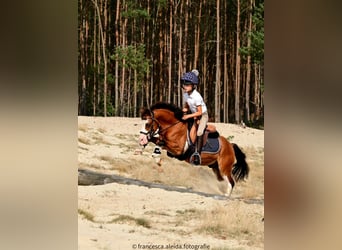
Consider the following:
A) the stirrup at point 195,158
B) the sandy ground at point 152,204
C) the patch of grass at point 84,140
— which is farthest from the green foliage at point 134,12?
the stirrup at point 195,158

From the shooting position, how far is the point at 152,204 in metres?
4.77

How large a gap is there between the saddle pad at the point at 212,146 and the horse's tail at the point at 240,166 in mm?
146

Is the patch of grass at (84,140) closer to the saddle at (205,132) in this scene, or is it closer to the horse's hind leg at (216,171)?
the saddle at (205,132)

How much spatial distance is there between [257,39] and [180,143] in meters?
1.14

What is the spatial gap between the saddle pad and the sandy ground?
10 cm

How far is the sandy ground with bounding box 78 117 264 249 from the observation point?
4723mm

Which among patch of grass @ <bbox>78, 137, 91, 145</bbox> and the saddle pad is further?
the saddle pad

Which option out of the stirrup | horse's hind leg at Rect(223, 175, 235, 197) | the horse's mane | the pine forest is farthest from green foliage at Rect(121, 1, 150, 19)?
horse's hind leg at Rect(223, 175, 235, 197)

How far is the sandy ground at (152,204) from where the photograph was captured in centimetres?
472

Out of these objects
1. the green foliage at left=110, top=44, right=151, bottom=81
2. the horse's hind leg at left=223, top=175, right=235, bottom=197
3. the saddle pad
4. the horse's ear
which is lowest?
the horse's hind leg at left=223, top=175, right=235, bottom=197

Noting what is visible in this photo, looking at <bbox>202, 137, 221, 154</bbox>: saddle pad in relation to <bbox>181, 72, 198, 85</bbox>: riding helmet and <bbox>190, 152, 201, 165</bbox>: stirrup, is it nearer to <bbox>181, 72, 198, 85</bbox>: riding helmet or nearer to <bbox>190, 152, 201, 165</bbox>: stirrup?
<bbox>190, 152, 201, 165</bbox>: stirrup
